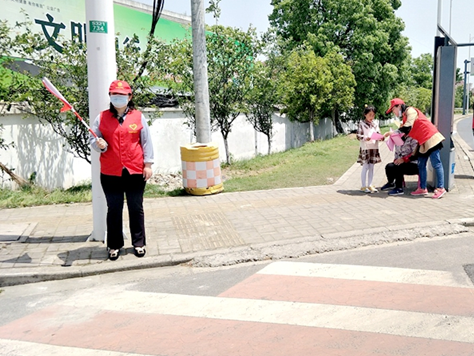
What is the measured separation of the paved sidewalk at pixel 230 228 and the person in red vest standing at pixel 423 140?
0.36m

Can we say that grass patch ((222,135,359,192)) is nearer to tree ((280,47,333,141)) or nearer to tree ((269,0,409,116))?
tree ((280,47,333,141))

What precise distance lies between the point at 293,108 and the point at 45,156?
15.5 metres

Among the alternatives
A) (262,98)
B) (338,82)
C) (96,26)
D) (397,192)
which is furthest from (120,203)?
(338,82)

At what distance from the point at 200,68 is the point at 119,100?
4763mm

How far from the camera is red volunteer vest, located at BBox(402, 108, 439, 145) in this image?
8.52 meters

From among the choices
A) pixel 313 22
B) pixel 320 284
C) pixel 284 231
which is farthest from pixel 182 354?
pixel 313 22

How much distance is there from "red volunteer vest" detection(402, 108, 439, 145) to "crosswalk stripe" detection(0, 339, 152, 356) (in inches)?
265

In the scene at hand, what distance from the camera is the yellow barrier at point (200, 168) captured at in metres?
9.37

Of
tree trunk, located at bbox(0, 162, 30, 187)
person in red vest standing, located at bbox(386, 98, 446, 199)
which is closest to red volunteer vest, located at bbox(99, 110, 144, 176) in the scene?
person in red vest standing, located at bbox(386, 98, 446, 199)

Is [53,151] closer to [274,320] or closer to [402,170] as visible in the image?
[402,170]

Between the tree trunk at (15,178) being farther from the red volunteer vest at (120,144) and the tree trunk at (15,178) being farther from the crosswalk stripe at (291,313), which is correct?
the crosswalk stripe at (291,313)

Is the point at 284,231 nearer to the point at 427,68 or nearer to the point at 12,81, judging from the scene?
the point at 12,81

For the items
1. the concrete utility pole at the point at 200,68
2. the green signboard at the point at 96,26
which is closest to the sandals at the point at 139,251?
the green signboard at the point at 96,26

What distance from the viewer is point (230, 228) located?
271 inches
